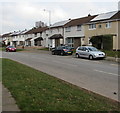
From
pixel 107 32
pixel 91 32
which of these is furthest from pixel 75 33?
pixel 107 32

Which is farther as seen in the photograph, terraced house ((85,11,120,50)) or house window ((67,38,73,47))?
house window ((67,38,73,47))

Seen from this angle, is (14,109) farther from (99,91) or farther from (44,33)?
(44,33)

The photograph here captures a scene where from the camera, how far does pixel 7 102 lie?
4805 mm

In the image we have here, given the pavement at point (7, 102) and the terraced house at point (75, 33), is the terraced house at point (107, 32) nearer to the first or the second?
the terraced house at point (75, 33)

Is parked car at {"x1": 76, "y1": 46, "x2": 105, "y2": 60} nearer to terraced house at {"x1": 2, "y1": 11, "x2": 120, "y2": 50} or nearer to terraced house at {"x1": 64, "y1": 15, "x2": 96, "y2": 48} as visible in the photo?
terraced house at {"x1": 2, "y1": 11, "x2": 120, "y2": 50}

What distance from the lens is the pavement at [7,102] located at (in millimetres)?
4343

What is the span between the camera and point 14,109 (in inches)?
169

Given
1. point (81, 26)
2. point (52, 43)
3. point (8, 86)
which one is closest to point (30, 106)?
point (8, 86)

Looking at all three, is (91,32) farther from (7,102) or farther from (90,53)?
(7,102)

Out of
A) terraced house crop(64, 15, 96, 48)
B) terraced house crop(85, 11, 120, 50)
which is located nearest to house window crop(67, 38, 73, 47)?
terraced house crop(64, 15, 96, 48)

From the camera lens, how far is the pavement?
4343 mm

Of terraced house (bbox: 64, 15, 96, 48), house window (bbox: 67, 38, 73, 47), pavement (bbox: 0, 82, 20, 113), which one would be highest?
terraced house (bbox: 64, 15, 96, 48)

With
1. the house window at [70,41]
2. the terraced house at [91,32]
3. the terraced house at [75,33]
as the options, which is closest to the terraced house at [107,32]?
the terraced house at [91,32]

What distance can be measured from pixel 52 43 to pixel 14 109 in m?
47.1
